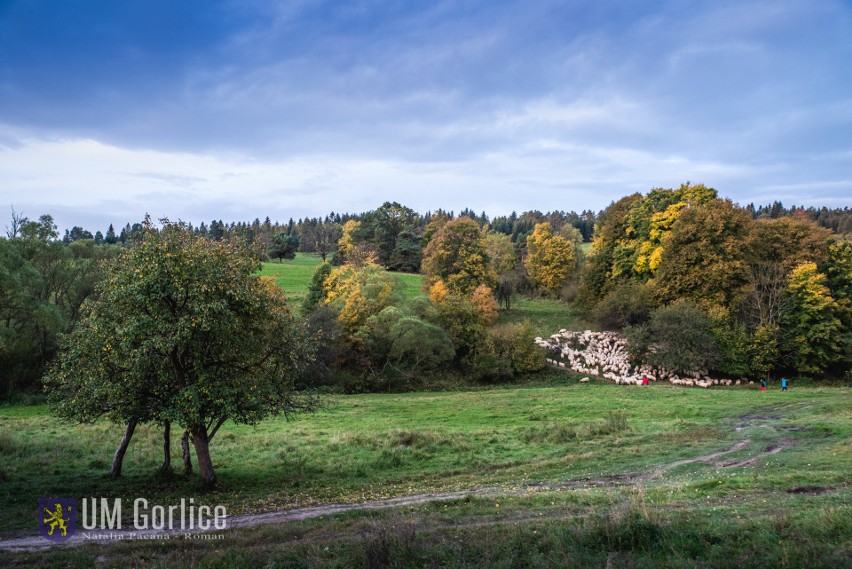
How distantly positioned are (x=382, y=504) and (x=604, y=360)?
39047 mm

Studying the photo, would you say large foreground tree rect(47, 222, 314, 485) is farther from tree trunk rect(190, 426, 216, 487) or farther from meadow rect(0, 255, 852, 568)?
meadow rect(0, 255, 852, 568)

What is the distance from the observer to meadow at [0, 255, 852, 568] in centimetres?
833

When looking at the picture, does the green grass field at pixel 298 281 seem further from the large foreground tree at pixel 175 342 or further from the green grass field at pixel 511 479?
the large foreground tree at pixel 175 342

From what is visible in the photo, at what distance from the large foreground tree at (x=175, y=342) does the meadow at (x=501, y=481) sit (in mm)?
2810

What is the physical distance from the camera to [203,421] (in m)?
15.5

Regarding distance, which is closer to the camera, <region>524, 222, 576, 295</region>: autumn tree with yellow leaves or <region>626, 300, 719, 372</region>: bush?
<region>626, 300, 719, 372</region>: bush

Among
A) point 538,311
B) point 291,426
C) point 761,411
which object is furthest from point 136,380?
point 538,311

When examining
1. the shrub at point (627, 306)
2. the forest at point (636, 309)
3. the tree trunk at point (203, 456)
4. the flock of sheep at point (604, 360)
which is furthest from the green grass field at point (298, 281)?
the tree trunk at point (203, 456)

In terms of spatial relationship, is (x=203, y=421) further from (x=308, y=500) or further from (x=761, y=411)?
(x=761, y=411)

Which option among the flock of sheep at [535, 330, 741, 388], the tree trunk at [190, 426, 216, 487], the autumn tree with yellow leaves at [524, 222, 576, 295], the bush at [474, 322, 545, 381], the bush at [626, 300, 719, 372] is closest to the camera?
the tree trunk at [190, 426, 216, 487]

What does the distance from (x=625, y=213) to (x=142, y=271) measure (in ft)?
190

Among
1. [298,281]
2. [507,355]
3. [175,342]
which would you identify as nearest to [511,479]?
[175,342]

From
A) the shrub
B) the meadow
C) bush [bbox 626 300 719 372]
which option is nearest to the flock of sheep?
bush [bbox 626 300 719 372]

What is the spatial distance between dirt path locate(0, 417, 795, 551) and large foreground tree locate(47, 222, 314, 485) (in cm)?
365
